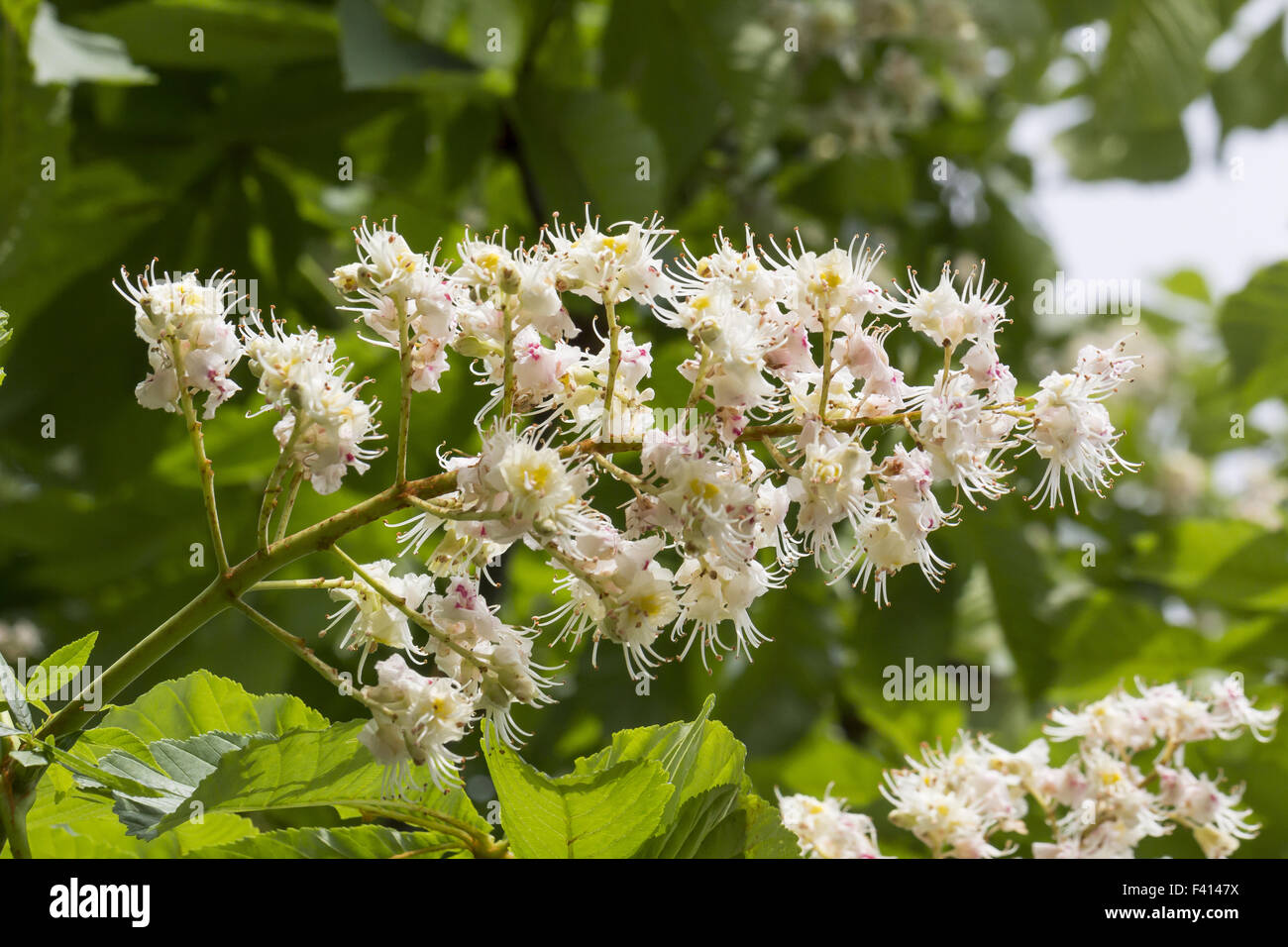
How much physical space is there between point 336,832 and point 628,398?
43cm

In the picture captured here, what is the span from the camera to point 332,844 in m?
0.96

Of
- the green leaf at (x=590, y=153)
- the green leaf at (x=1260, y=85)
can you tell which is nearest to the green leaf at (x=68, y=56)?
the green leaf at (x=590, y=153)

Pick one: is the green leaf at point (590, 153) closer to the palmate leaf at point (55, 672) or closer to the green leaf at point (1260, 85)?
the palmate leaf at point (55, 672)

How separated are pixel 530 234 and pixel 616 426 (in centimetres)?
185

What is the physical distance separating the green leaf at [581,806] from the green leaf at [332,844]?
0.09m

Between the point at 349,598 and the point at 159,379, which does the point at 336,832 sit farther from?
the point at 159,379

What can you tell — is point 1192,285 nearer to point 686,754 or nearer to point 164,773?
point 686,754

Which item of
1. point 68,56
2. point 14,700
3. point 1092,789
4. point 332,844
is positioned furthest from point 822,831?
point 68,56

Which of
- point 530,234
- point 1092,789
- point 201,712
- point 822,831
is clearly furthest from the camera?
point 530,234

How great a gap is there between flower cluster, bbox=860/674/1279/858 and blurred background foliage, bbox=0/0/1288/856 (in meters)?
0.21

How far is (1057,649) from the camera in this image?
259cm

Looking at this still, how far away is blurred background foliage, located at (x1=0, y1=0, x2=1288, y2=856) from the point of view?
217 cm

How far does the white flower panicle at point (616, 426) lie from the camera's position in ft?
2.99
